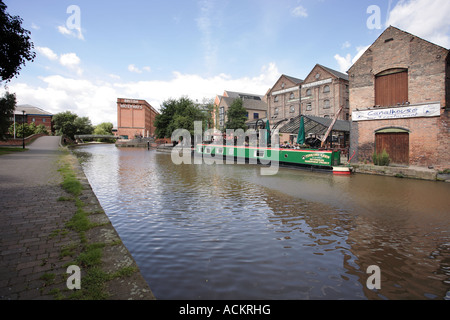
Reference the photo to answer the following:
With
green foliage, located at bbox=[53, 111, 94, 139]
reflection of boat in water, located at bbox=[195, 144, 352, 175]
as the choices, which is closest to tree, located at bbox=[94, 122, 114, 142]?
green foliage, located at bbox=[53, 111, 94, 139]

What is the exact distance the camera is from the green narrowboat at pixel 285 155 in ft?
49.9

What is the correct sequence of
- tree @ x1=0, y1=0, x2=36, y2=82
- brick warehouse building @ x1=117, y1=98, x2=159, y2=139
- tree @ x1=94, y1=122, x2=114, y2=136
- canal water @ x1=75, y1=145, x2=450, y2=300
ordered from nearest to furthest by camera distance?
canal water @ x1=75, y1=145, x2=450, y2=300 < tree @ x1=0, y1=0, x2=36, y2=82 < brick warehouse building @ x1=117, y1=98, x2=159, y2=139 < tree @ x1=94, y1=122, x2=114, y2=136

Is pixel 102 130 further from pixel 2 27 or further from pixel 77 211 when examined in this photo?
pixel 77 211

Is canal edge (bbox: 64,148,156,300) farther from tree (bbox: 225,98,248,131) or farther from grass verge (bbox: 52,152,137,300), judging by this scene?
tree (bbox: 225,98,248,131)

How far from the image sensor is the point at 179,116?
41.7m

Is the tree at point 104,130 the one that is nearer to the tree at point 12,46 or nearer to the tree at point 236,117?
the tree at point 236,117

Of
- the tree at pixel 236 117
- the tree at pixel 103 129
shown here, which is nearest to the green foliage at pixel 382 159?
the tree at pixel 236 117

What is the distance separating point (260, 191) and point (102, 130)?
87.8 metres

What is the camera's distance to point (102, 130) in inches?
3356

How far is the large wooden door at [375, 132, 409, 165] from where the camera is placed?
15203 millimetres

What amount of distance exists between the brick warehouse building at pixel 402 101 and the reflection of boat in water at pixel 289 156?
10.9 ft

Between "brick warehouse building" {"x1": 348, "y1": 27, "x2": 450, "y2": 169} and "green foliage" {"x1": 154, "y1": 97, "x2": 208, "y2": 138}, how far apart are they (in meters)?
27.1

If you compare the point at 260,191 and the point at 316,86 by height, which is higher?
the point at 316,86

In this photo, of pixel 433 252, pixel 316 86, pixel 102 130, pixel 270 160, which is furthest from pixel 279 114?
pixel 102 130
